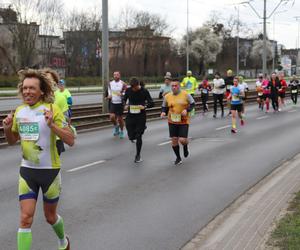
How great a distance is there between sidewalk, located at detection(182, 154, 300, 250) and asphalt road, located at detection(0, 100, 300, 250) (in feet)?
0.62

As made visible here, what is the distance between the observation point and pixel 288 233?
5.34 metres

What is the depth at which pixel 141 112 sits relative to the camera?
38.1 feet

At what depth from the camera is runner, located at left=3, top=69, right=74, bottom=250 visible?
4.52 meters

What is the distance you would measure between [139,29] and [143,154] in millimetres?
74097

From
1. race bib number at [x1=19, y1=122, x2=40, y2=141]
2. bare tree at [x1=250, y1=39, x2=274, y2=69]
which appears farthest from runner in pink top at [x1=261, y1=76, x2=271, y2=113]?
bare tree at [x1=250, y1=39, x2=274, y2=69]

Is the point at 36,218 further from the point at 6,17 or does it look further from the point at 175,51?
the point at 175,51

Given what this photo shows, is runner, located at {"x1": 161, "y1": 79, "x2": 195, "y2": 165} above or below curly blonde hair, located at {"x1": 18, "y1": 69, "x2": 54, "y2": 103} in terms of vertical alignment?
below

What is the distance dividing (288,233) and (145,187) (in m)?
3.51

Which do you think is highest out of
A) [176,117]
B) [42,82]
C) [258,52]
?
[258,52]

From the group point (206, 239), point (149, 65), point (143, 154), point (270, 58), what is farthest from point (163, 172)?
point (270, 58)

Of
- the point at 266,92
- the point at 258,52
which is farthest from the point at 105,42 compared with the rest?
the point at 258,52

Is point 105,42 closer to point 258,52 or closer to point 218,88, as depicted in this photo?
point 218,88

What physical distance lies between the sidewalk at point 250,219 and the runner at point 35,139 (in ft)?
5.55

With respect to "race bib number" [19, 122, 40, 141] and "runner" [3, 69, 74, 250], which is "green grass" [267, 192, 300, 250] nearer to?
"runner" [3, 69, 74, 250]
